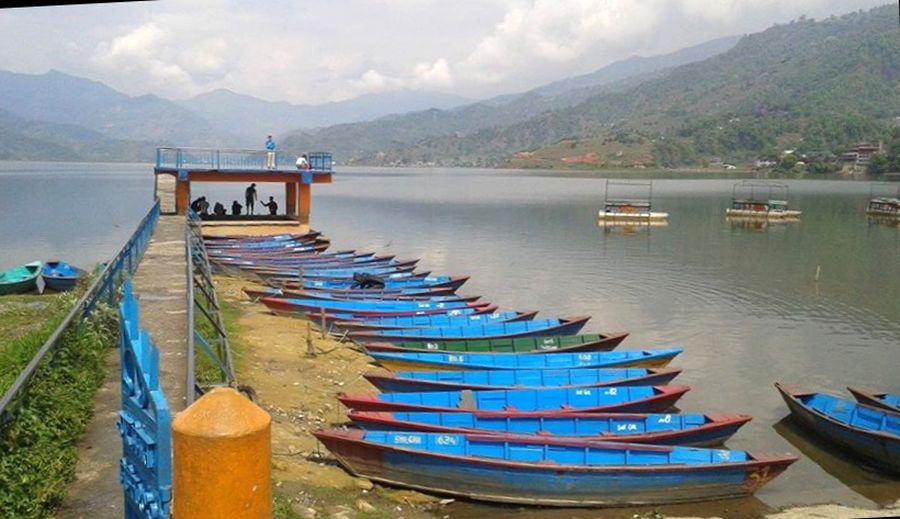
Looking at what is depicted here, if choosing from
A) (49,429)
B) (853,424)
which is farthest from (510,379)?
(49,429)

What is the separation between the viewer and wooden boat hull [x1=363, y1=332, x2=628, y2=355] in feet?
59.0

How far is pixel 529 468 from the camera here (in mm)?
10945

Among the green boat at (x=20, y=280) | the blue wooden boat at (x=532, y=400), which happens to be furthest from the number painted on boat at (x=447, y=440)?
the green boat at (x=20, y=280)

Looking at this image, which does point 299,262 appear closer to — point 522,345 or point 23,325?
point 23,325

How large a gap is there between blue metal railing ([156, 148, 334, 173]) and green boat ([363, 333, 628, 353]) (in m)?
17.6

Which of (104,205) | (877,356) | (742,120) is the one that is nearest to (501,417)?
(877,356)

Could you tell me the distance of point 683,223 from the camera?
6172 cm

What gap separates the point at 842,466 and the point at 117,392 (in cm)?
1238

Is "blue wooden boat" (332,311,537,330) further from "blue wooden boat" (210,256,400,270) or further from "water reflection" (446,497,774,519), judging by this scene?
"water reflection" (446,497,774,519)

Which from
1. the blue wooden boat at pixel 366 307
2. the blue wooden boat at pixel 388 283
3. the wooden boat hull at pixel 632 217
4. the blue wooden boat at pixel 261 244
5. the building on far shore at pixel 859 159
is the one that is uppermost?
the building on far shore at pixel 859 159

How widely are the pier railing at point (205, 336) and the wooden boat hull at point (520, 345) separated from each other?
405 centimetres

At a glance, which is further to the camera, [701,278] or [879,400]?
[701,278]

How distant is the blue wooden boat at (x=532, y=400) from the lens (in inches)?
505

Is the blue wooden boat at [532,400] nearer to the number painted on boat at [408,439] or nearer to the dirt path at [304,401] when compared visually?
the number painted on boat at [408,439]
